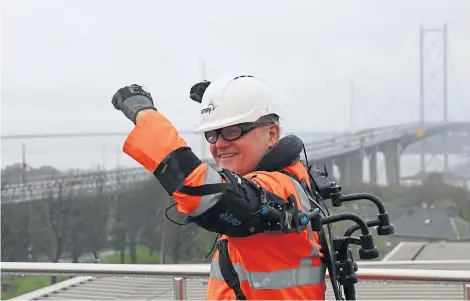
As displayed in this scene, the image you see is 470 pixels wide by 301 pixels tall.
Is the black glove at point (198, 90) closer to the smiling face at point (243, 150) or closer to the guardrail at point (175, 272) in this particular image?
the smiling face at point (243, 150)

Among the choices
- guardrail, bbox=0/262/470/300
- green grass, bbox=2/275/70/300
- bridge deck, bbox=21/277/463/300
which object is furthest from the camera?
green grass, bbox=2/275/70/300

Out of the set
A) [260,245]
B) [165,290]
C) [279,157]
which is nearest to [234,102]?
[279,157]

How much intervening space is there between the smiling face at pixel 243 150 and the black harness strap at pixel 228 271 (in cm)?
23

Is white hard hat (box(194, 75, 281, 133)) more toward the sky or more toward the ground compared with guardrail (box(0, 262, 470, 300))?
more toward the sky

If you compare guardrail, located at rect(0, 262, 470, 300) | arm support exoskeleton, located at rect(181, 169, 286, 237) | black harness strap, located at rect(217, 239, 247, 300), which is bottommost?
guardrail, located at rect(0, 262, 470, 300)

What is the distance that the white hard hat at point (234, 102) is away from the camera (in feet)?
5.17

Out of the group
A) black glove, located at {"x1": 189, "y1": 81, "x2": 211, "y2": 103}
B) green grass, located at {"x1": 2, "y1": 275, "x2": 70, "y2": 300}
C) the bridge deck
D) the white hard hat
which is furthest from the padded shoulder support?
green grass, located at {"x1": 2, "y1": 275, "x2": 70, "y2": 300}

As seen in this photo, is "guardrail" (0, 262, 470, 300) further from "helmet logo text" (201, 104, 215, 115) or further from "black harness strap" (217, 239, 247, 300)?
"helmet logo text" (201, 104, 215, 115)

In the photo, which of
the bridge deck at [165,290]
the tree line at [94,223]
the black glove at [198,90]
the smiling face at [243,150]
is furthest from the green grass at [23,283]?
the tree line at [94,223]

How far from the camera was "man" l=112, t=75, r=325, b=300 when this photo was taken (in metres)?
1.29

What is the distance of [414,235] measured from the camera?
801 centimetres

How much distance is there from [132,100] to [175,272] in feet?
4.76

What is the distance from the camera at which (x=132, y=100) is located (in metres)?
1.42

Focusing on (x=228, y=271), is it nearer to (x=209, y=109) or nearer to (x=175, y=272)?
(x=209, y=109)
